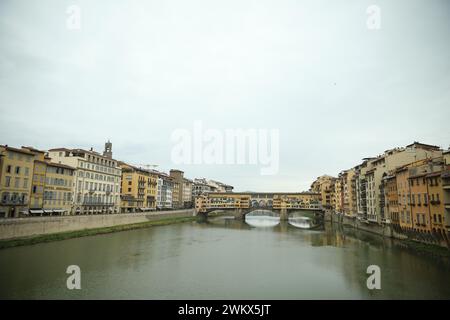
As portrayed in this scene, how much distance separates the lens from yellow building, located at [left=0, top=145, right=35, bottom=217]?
34938mm

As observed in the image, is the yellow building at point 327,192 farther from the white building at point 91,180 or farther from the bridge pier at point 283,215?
the white building at point 91,180

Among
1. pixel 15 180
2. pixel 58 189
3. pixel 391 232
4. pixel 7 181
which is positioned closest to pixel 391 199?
pixel 391 232

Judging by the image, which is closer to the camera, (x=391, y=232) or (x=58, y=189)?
(x=391, y=232)

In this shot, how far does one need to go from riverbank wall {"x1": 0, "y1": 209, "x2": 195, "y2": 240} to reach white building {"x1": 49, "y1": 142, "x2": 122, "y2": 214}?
17.3 ft

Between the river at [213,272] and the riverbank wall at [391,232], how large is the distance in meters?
2.15

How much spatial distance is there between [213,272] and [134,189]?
49465mm

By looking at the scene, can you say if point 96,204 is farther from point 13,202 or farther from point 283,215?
point 283,215

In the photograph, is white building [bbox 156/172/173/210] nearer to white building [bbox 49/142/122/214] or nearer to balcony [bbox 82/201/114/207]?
white building [bbox 49/142/122/214]

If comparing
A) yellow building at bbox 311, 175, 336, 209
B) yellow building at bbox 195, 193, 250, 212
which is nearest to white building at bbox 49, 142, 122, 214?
yellow building at bbox 195, 193, 250, 212

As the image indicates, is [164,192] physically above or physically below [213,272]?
above

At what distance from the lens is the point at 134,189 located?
69.2m
